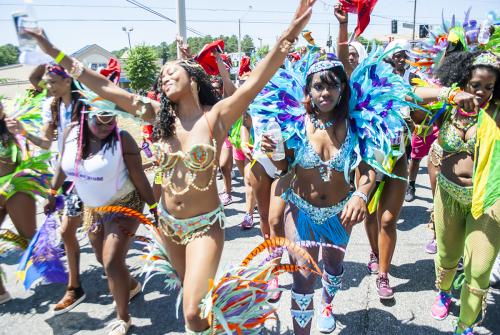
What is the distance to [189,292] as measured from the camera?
2.13 meters

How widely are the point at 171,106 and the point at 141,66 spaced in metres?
38.4

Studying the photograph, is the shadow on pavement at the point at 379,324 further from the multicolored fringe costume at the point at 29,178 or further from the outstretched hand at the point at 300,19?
the multicolored fringe costume at the point at 29,178

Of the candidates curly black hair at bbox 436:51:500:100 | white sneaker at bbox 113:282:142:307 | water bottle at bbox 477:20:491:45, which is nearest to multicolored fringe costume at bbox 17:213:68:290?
white sneaker at bbox 113:282:142:307

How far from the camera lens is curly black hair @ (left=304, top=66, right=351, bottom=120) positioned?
239 cm

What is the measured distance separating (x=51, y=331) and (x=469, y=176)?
345 cm

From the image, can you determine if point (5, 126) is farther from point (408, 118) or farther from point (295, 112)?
point (408, 118)

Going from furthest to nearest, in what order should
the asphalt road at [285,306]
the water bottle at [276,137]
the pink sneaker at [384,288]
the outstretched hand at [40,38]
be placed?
the pink sneaker at [384,288] → the asphalt road at [285,306] → the water bottle at [276,137] → the outstretched hand at [40,38]

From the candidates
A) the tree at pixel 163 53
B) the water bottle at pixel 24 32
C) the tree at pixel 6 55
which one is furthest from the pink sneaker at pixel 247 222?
the tree at pixel 6 55

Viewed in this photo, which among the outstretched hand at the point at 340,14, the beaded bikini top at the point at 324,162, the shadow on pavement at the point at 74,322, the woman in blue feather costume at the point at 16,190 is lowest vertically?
the shadow on pavement at the point at 74,322

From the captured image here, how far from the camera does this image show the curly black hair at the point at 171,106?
7.91ft

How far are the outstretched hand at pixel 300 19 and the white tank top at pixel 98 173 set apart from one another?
1.63 metres

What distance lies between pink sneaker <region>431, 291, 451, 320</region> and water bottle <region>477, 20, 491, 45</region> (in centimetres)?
202

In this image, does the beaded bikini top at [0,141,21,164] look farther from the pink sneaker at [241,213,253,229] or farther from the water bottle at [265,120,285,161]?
the pink sneaker at [241,213,253,229]

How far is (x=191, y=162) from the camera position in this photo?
2.28 m
